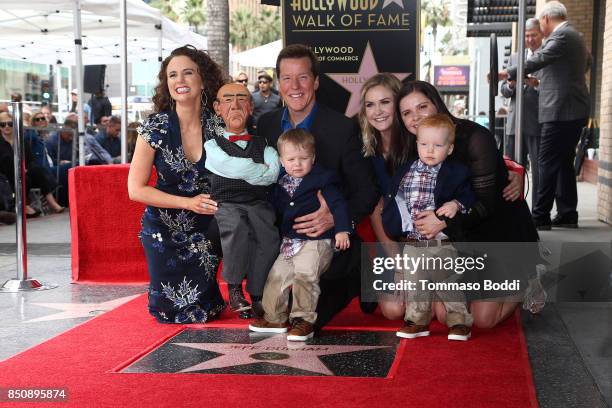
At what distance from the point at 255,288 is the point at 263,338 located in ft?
1.01

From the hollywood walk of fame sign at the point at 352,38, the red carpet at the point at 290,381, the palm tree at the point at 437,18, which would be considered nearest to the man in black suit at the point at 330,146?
the red carpet at the point at 290,381

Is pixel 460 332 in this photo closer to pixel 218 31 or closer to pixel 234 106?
pixel 234 106

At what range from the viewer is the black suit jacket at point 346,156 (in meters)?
4.76

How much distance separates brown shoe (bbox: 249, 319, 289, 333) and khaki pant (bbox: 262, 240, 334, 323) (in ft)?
0.07

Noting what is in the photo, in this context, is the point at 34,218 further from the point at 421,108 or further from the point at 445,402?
the point at 445,402

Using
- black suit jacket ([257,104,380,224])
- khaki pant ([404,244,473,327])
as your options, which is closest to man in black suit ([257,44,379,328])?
black suit jacket ([257,104,380,224])

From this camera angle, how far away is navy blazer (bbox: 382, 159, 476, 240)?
173 inches

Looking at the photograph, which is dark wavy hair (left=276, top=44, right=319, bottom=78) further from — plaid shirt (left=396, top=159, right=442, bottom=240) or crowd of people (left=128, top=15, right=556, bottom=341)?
plaid shirt (left=396, top=159, right=442, bottom=240)

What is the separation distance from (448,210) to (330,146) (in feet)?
2.82

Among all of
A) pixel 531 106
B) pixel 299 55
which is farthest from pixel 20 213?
pixel 531 106

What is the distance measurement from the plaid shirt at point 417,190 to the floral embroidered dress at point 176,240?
3.86 feet

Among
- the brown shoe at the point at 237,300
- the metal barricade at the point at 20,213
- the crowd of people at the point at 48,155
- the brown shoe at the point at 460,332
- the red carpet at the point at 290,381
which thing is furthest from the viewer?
the crowd of people at the point at 48,155

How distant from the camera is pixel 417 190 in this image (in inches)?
175

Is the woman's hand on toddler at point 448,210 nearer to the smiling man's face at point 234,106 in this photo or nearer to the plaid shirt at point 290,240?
the plaid shirt at point 290,240
